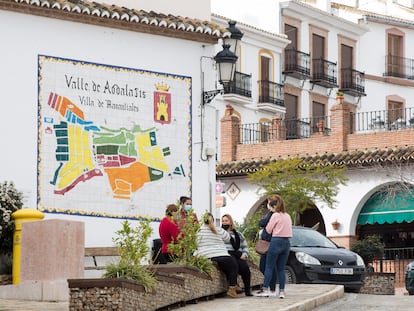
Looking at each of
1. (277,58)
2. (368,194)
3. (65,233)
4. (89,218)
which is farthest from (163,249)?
(277,58)

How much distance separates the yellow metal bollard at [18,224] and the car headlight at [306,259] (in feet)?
18.7

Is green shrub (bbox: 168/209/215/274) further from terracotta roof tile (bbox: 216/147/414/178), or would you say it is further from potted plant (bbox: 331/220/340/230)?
potted plant (bbox: 331/220/340/230)

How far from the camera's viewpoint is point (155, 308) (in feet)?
58.3

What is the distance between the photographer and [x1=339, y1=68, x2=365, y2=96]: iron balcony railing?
56.4m

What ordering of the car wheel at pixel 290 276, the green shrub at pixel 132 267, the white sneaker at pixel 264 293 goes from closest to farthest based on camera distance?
the green shrub at pixel 132 267 → the white sneaker at pixel 264 293 → the car wheel at pixel 290 276

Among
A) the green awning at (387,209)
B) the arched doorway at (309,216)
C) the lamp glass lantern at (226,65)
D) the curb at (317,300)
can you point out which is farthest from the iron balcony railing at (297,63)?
the curb at (317,300)

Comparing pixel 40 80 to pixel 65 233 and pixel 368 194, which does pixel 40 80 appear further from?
pixel 368 194

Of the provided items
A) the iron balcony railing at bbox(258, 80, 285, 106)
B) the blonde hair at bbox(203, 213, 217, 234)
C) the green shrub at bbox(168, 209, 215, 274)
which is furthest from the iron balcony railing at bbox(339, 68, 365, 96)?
the green shrub at bbox(168, 209, 215, 274)

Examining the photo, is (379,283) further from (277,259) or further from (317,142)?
(317,142)

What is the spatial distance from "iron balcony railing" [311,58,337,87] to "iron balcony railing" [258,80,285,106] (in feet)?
7.60

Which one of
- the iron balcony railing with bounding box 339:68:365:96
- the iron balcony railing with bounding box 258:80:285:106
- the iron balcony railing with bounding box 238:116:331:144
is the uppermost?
the iron balcony railing with bounding box 339:68:365:96

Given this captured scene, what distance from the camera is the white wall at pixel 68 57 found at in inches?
918

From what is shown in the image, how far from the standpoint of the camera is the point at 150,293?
57.7 ft

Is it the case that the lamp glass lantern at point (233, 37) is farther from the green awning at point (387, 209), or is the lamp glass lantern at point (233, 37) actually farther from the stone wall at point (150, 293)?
the green awning at point (387, 209)
